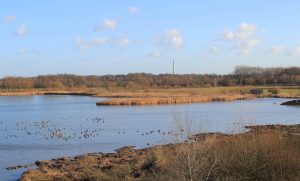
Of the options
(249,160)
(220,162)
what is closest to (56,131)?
(220,162)

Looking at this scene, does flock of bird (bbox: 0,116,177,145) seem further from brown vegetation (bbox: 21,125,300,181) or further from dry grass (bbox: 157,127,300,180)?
dry grass (bbox: 157,127,300,180)

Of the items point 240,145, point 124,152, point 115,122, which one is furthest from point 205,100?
point 240,145

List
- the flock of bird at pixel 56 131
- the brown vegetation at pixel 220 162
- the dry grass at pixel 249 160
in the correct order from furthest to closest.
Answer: the flock of bird at pixel 56 131 < the dry grass at pixel 249 160 < the brown vegetation at pixel 220 162

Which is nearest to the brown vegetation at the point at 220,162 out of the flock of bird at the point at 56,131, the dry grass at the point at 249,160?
the dry grass at the point at 249,160

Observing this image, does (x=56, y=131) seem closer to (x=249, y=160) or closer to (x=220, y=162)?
(x=220, y=162)

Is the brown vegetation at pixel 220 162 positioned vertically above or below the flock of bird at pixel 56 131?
above

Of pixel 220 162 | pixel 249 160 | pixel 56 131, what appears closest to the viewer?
pixel 249 160

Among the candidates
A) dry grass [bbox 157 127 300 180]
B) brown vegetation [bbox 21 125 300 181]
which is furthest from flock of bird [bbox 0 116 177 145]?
dry grass [bbox 157 127 300 180]

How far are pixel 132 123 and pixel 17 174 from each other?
17.5m

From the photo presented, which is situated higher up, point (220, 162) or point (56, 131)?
point (220, 162)

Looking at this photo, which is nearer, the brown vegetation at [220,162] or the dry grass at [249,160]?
the brown vegetation at [220,162]

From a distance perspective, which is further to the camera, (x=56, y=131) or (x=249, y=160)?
(x=56, y=131)

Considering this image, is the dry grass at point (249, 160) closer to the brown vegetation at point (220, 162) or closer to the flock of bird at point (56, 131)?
the brown vegetation at point (220, 162)

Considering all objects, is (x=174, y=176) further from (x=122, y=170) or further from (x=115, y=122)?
(x=115, y=122)
